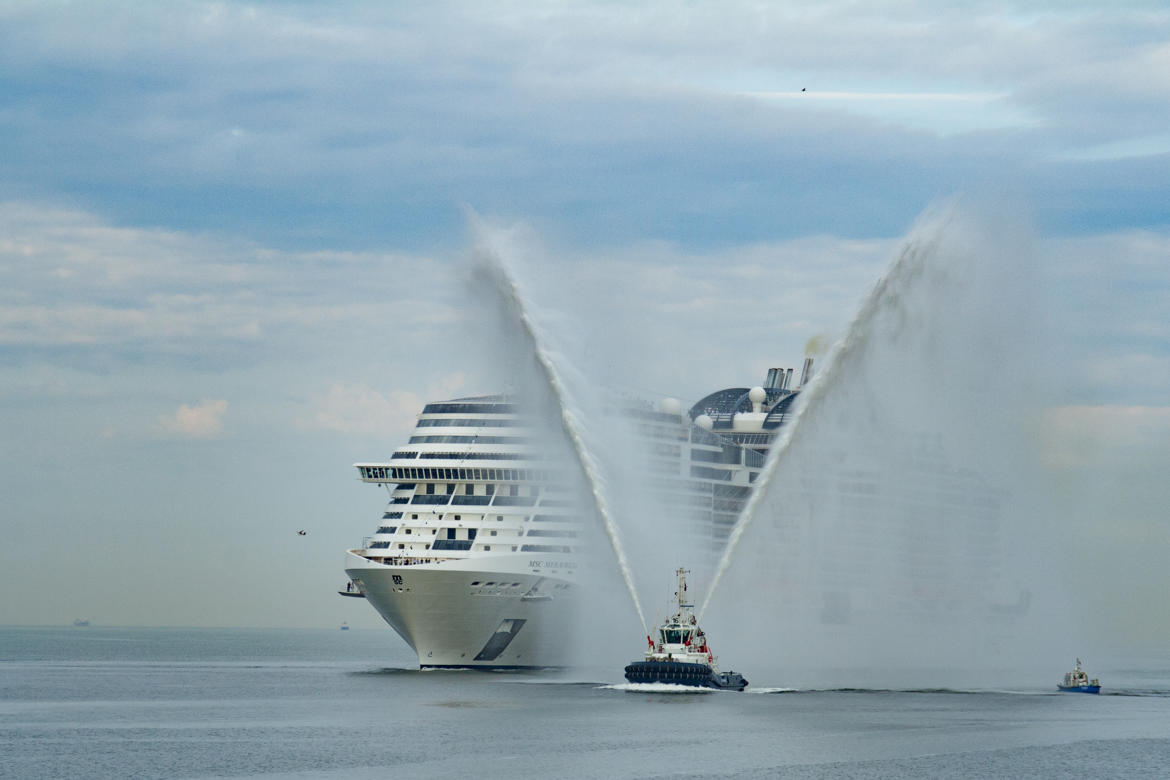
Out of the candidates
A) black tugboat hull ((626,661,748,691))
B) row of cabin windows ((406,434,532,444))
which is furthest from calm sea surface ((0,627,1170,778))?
row of cabin windows ((406,434,532,444))

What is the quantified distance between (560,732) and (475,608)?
74.3 feet

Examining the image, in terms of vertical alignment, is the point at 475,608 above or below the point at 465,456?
below

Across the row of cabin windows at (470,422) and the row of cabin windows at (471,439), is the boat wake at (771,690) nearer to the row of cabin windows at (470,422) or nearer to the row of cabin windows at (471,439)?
the row of cabin windows at (471,439)

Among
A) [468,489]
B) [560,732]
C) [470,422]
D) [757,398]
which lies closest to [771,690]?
[468,489]

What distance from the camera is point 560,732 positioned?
55.2 meters

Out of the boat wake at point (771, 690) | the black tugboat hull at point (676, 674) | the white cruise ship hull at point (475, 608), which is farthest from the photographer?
the white cruise ship hull at point (475, 608)

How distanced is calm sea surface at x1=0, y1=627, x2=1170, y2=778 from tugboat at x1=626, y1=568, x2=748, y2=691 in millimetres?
1166

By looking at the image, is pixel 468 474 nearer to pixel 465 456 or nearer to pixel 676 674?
pixel 465 456

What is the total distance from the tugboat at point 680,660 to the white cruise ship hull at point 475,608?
988 centimetres

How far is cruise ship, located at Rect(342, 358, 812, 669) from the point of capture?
77000mm

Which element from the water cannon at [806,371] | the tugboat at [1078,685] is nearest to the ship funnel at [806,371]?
the water cannon at [806,371]

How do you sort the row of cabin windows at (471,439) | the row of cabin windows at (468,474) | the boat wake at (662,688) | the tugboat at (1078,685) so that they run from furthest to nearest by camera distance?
the tugboat at (1078,685) < the row of cabin windows at (471,439) < the row of cabin windows at (468,474) < the boat wake at (662,688)

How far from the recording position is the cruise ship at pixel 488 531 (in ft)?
253

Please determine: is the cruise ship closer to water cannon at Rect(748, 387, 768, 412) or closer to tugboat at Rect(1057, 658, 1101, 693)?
tugboat at Rect(1057, 658, 1101, 693)
